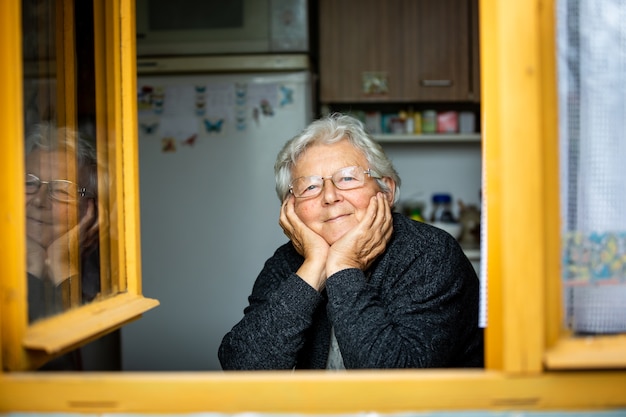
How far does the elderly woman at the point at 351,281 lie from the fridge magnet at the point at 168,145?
102cm

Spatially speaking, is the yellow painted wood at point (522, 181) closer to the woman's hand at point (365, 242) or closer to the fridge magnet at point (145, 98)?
the woman's hand at point (365, 242)

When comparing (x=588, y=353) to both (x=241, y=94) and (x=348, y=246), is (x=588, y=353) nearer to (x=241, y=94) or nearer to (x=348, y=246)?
(x=348, y=246)

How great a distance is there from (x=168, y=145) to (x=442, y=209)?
1344 millimetres

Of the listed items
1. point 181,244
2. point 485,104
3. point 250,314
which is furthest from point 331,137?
point 181,244

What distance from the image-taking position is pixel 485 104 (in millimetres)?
882

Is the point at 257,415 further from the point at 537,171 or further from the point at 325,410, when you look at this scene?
the point at 537,171

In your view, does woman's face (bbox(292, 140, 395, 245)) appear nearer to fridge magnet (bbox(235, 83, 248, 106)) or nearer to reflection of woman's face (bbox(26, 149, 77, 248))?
reflection of woman's face (bbox(26, 149, 77, 248))

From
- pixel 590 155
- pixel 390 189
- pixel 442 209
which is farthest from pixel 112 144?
pixel 442 209

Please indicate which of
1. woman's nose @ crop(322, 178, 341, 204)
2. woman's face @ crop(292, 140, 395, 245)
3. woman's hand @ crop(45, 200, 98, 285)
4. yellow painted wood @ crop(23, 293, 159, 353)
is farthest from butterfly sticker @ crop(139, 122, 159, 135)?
yellow painted wood @ crop(23, 293, 159, 353)

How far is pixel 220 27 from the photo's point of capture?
8.72 ft

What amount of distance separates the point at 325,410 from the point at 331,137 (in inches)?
36.6

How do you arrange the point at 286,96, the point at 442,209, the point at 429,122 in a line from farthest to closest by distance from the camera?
the point at 442,209 < the point at 429,122 < the point at 286,96

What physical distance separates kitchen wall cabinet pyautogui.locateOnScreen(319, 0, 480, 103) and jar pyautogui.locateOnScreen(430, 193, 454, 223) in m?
0.49

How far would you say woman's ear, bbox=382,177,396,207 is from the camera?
1.68 meters
